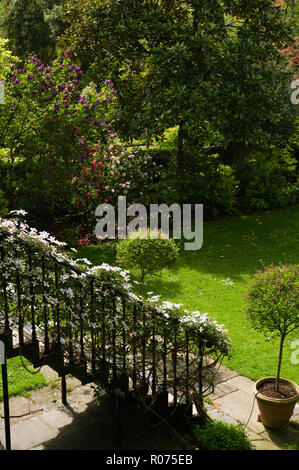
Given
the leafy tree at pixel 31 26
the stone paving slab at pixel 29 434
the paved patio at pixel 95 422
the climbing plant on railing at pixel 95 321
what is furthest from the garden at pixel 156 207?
the leafy tree at pixel 31 26

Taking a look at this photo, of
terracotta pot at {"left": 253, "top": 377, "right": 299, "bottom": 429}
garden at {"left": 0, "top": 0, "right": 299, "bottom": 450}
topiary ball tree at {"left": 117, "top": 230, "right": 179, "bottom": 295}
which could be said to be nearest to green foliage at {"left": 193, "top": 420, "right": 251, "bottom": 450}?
garden at {"left": 0, "top": 0, "right": 299, "bottom": 450}

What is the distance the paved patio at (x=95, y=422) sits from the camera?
5.79 meters

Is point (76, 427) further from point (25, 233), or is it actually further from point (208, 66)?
point (208, 66)

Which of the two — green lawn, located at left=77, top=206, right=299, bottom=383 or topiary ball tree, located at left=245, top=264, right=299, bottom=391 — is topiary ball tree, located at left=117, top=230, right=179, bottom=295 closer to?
green lawn, located at left=77, top=206, right=299, bottom=383

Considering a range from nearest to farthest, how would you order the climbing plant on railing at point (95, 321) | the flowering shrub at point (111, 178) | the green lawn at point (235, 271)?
the climbing plant on railing at point (95, 321) < the green lawn at point (235, 271) < the flowering shrub at point (111, 178)

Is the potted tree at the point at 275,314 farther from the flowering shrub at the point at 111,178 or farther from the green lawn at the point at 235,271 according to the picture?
the flowering shrub at the point at 111,178

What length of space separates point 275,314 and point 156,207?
824 cm

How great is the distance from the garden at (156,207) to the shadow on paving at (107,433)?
25 centimetres

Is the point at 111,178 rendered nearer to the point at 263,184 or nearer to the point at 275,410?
the point at 263,184

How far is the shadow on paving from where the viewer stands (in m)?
5.71

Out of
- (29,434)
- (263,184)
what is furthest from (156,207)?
(29,434)

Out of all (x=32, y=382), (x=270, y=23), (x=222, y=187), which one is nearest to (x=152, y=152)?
(x=222, y=187)

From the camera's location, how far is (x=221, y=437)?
5520 mm

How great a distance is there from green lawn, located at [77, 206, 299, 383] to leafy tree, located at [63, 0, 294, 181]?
2.18 meters
